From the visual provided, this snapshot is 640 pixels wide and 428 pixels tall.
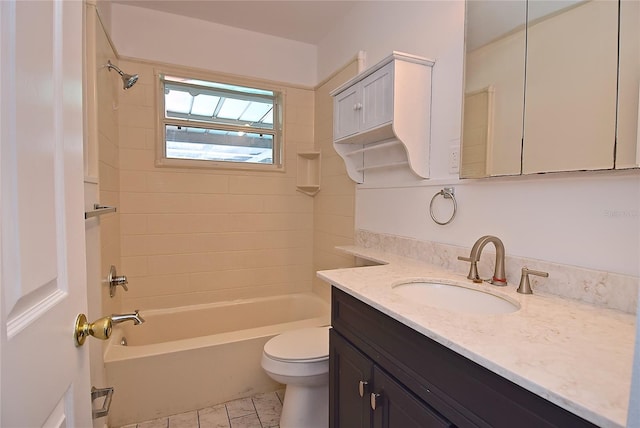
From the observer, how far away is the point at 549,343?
0.70m

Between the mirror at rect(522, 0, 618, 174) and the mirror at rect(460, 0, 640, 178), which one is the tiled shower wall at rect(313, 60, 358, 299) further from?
the mirror at rect(522, 0, 618, 174)

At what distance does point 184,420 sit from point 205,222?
54.7 inches

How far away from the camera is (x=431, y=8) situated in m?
1.61

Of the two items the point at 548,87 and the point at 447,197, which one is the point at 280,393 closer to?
the point at 447,197

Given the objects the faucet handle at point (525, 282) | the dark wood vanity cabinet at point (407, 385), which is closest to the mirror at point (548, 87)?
the faucet handle at point (525, 282)

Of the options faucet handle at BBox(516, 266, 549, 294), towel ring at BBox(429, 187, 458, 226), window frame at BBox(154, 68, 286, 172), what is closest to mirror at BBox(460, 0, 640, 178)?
towel ring at BBox(429, 187, 458, 226)

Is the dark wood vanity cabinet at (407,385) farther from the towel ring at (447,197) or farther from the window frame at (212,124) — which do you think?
the window frame at (212,124)

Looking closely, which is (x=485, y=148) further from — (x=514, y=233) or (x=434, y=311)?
(x=434, y=311)

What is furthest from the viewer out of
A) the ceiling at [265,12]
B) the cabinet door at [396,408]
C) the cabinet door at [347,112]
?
the ceiling at [265,12]

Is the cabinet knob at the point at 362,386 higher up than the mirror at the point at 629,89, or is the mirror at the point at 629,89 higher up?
the mirror at the point at 629,89

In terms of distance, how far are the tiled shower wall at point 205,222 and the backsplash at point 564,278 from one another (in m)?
1.60

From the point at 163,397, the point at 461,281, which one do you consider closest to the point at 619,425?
the point at 461,281

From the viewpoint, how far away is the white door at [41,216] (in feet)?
1.33

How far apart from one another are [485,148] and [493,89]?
24 cm
